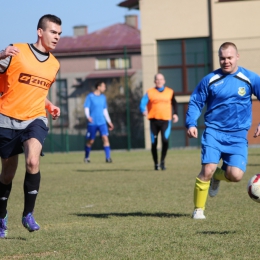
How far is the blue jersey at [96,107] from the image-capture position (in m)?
19.4

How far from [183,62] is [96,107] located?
10.5 metres

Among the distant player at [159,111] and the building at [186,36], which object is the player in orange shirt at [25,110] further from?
the building at [186,36]

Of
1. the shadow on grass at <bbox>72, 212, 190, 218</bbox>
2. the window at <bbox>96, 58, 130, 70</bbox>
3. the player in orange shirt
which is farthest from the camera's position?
the window at <bbox>96, 58, 130, 70</bbox>

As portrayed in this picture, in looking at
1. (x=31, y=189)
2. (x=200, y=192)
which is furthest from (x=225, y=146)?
(x=31, y=189)

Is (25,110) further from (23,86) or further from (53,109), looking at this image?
(53,109)

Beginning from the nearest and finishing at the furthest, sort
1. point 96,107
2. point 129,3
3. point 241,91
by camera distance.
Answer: point 241,91 → point 96,107 → point 129,3

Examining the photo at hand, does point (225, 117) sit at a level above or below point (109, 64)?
above

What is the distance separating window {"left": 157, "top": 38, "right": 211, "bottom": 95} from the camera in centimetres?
2877

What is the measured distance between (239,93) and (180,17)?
23.5 m

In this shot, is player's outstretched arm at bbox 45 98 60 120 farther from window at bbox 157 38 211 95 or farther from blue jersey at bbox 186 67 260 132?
window at bbox 157 38 211 95

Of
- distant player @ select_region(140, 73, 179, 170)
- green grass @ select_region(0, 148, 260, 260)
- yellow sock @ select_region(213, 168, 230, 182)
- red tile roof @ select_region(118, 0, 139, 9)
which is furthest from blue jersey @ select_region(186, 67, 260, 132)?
red tile roof @ select_region(118, 0, 139, 9)

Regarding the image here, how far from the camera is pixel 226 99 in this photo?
24.2 feet

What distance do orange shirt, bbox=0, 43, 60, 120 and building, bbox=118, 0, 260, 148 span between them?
20.7 metres

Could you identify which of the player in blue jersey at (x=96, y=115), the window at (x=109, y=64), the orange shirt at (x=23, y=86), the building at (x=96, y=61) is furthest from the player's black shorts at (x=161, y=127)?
the window at (x=109, y=64)
